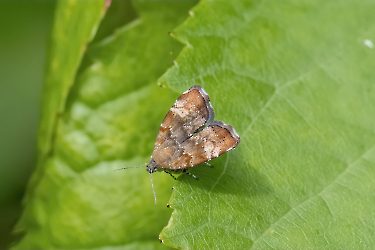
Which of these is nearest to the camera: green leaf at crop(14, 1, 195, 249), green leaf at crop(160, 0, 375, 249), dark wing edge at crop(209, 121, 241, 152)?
green leaf at crop(160, 0, 375, 249)

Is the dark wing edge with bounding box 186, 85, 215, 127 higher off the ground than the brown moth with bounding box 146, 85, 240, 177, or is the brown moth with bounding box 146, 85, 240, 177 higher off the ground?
the dark wing edge with bounding box 186, 85, 215, 127

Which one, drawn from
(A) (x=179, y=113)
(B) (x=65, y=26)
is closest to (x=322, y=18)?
(A) (x=179, y=113)

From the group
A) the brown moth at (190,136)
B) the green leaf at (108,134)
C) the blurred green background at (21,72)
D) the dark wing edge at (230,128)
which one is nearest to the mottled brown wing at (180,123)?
the brown moth at (190,136)

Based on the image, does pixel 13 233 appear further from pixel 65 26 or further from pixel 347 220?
pixel 347 220

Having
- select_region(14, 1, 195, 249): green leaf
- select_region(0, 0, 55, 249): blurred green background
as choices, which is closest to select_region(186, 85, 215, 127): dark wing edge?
select_region(14, 1, 195, 249): green leaf

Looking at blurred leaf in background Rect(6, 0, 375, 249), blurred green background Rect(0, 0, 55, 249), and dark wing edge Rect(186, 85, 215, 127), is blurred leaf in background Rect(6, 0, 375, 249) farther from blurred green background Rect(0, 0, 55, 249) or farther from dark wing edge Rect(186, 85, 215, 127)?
blurred green background Rect(0, 0, 55, 249)

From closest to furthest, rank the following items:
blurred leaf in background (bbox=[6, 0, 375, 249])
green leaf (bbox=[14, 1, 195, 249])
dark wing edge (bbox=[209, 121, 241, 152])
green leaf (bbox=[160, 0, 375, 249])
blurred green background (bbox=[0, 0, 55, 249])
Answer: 1. green leaf (bbox=[160, 0, 375, 249])
2. dark wing edge (bbox=[209, 121, 241, 152])
3. blurred leaf in background (bbox=[6, 0, 375, 249])
4. green leaf (bbox=[14, 1, 195, 249])
5. blurred green background (bbox=[0, 0, 55, 249])

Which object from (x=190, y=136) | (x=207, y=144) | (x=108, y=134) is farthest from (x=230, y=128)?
(x=108, y=134)

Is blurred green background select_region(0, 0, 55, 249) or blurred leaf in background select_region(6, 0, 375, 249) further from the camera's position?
blurred green background select_region(0, 0, 55, 249)
